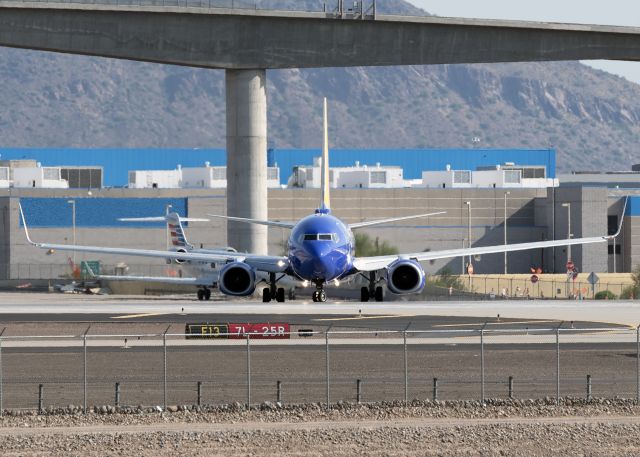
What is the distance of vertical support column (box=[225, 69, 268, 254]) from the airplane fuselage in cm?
2030

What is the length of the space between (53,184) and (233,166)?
9202 centimetres

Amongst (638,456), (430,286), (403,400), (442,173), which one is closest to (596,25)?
(430,286)

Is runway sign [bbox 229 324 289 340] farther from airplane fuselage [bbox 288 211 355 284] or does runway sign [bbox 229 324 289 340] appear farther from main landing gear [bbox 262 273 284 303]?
main landing gear [bbox 262 273 284 303]

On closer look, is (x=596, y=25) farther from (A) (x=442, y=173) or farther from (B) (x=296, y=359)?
(A) (x=442, y=173)

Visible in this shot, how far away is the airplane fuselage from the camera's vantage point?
7138 centimetres

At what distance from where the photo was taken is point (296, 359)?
5631cm

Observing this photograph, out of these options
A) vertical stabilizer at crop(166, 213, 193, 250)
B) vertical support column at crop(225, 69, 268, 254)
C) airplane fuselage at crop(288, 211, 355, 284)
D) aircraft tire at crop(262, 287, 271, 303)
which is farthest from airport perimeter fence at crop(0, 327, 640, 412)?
vertical stabilizer at crop(166, 213, 193, 250)

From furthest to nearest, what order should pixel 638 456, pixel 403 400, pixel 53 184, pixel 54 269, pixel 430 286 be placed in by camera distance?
pixel 53 184 < pixel 54 269 < pixel 430 286 < pixel 403 400 < pixel 638 456

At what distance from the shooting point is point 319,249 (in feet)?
234

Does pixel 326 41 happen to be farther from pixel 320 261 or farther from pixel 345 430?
pixel 345 430

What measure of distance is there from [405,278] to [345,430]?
38.1 metres

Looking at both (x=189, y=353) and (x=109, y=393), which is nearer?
(x=109, y=393)

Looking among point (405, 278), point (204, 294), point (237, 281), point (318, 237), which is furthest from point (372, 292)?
point (204, 294)

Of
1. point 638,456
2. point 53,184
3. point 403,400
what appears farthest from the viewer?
point 53,184
